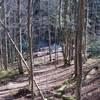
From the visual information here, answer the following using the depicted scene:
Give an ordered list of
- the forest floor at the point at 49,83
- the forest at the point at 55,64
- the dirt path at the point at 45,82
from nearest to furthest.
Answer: the forest at the point at 55,64 < the forest floor at the point at 49,83 < the dirt path at the point at 45,82

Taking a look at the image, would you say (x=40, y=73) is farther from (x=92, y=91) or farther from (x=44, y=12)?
(x=44, y=12)

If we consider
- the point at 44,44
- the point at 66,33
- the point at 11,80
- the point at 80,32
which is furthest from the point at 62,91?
the point at 44,44

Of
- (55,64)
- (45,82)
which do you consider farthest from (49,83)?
(55,64)

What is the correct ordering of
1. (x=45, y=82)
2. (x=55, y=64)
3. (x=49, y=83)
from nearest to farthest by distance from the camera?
(x=49, y=83)
(x=45, y=82)
(x=55, y=64)

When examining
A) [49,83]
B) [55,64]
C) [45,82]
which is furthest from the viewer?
[55,64]

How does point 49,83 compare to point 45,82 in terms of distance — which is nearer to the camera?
point 49,83

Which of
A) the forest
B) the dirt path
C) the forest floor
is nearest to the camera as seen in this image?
the forest

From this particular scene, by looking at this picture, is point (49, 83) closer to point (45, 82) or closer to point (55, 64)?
point (45, 82)

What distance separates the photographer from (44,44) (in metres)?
43.6

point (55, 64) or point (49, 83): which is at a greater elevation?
point (49, 83)

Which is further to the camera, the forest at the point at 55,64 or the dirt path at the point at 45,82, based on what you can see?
the dirt path at the point at 45,82

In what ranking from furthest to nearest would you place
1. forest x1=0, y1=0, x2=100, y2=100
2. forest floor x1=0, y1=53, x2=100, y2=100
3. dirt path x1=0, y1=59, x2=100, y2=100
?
1. dirt path x1=0, y1=59, x2=100, y2=100
2. forest floor x1=0, y1=53, x2=100, y2=100
3. forest x1=0, y1=0, x2=100, y2=100

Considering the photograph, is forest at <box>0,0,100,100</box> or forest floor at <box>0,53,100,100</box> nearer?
forest at <box>0,0,100,100</box>

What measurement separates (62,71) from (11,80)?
12.7ft
